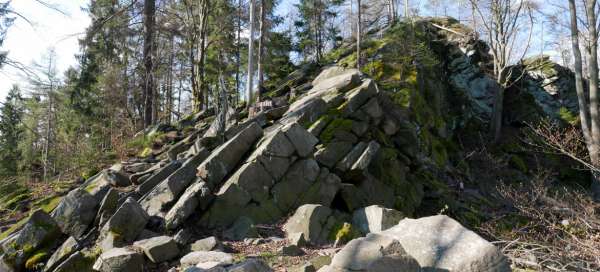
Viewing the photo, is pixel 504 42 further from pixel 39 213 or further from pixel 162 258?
pixel 39 213

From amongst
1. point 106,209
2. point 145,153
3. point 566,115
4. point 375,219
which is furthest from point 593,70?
point 145,153

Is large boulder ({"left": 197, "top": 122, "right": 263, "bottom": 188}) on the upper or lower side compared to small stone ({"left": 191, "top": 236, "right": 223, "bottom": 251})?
upper

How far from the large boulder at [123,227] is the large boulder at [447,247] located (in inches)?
201

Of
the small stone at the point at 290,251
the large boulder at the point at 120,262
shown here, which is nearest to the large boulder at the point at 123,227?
the large boulder at the point at 120,262

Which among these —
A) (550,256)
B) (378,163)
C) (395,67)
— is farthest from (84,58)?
(550,256)

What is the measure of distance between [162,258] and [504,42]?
800 inches

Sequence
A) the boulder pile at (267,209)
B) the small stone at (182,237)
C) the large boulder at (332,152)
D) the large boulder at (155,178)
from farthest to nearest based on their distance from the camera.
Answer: the large boulder at (332,152) < the large boulder at (155,178) < the small stone at (182,237) < the boulder pile at (267,209)

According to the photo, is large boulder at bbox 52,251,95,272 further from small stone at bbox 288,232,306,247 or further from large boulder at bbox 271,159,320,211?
large boulder at bbox 271,159,320,211

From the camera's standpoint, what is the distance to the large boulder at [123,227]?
7.39 m

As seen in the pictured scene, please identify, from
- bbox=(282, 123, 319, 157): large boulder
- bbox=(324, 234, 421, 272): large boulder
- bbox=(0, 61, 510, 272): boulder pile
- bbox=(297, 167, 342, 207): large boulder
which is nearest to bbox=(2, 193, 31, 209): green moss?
bbox=(0, 61, 510, 272): boulder pile

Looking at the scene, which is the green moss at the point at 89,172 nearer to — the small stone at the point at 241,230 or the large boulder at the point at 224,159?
the large boulder at the point at 224,159

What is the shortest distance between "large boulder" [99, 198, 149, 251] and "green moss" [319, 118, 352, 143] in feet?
19.0

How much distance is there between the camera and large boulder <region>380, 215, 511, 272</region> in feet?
15.3

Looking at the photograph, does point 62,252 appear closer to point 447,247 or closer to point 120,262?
point 120,262
